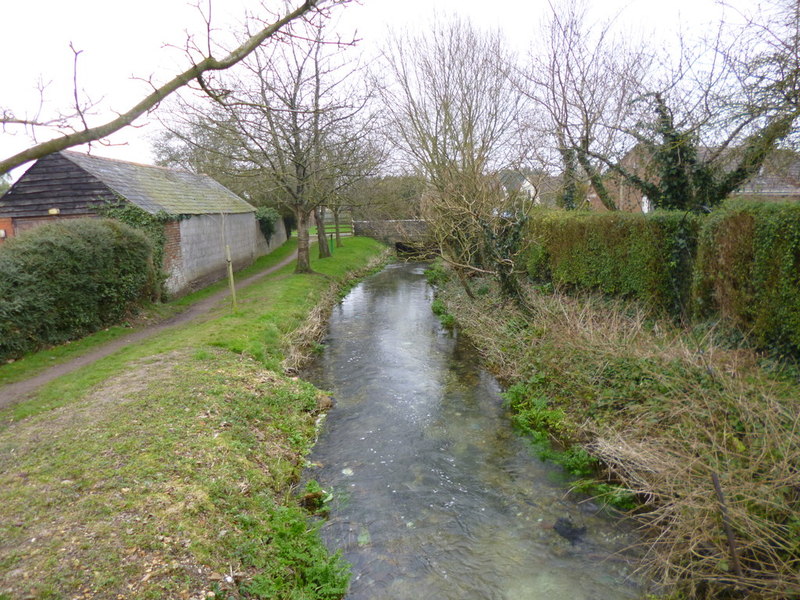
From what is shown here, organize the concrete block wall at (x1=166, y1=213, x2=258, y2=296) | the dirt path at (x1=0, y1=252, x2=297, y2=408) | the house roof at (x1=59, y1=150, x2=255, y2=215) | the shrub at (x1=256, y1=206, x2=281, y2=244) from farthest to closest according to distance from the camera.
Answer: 1. the shrub at (x1=256, y1=206, x2=281, y2=244)
2. the concrete block wall at (x1=166, y1=213, x2=258, y2=296)
3. the house roof at (x1=59, y1=150, x2=255, y2=215)
4. the dirt path at (x1=0, y1=252, x2=297, y2=408)

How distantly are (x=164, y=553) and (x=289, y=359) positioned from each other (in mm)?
7157

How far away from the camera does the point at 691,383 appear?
269 inches

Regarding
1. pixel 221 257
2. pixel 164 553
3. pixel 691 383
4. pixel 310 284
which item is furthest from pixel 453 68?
pixel 164 553

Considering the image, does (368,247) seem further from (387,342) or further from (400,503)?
(400,503)

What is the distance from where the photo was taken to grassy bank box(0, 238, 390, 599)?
14.4 ft

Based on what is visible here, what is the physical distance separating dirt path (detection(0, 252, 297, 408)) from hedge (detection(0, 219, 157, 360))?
0.91 m

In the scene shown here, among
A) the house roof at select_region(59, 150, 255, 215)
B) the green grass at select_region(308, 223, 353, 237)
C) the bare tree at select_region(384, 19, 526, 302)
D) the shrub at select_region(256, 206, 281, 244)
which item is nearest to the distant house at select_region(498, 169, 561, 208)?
the bare tree at select_region(384, 19, 526, 302)

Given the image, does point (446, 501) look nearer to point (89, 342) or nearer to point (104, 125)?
point (104, 125)

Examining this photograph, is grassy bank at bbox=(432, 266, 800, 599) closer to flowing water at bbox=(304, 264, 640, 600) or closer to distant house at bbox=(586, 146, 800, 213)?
flowing water at bbox=(304, 264, 640, 600)

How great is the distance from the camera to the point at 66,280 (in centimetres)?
1138

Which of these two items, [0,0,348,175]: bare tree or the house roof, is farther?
the house roof

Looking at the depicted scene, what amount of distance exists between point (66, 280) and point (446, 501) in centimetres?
997

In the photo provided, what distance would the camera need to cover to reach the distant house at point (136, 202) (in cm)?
1597

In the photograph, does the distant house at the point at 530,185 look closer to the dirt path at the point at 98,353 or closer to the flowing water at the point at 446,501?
the flowing water at the point at 446,501
